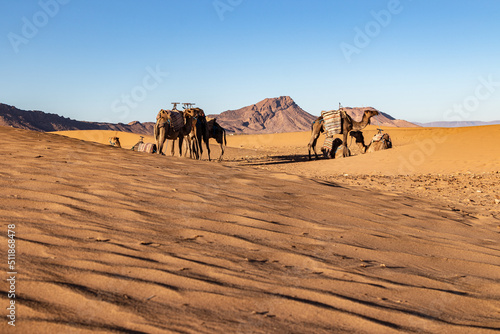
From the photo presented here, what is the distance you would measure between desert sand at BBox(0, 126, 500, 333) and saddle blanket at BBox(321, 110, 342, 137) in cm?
1115

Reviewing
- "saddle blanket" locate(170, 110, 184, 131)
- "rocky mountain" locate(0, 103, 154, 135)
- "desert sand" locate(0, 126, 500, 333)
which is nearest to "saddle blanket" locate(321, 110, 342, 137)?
"saddle blanket" locate(170, 110, 184, 131)

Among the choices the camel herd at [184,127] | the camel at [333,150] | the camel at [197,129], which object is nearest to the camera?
the camel herd at [184,127]

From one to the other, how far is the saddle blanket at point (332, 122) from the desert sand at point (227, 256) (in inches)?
439

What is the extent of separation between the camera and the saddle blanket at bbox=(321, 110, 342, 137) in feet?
57.1

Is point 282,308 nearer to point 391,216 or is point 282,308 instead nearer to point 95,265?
point 95,265

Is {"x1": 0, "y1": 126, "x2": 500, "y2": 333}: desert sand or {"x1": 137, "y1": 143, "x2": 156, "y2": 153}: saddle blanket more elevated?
{"x1": 137, "y1": 143, "x2": 156, "y2": 153}: saddle blanket

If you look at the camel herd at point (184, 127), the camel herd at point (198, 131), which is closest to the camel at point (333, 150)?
the camel herd at point (198, 131)

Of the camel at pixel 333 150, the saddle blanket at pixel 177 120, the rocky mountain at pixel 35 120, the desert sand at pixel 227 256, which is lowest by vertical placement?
the desert sand at pixel 227 256

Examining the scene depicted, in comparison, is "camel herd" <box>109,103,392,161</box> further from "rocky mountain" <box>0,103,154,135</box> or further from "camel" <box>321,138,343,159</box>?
"rocky mountain" <box>0,103,154,135</box>

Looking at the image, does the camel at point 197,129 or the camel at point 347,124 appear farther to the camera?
the camel at point 347,124

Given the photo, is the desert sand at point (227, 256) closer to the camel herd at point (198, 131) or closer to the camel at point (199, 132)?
the camel herd at point (198, 131)

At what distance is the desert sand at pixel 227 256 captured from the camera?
2205 mm

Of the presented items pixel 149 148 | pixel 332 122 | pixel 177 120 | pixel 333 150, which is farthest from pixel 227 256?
pixel 333 150

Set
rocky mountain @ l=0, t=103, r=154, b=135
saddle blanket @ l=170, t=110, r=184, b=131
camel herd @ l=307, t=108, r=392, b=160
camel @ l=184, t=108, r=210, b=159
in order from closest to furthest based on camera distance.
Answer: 1. saddle blanket @ l=170, t=110, r=184, b=131
2. camel @ l=184, t=108, r=210, b=159
3. camel herd @ l=307, t=108, r=392, b=160
4. rocky mountain @ l=0, t=103, r=154, b=135
